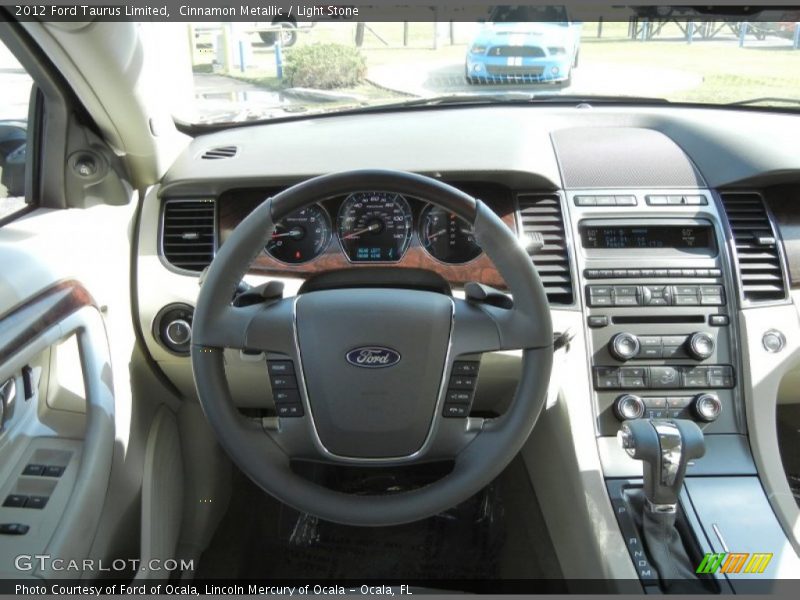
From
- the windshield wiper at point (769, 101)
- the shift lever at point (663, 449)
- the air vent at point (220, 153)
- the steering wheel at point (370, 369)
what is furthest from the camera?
the windshield wiper at point (769, 101)

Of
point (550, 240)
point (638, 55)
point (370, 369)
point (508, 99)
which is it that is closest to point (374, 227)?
point (550, 240)

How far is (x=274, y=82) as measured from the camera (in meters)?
2.48

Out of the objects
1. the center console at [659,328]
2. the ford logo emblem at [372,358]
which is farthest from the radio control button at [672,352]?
the ford logo emblem at [372,358]

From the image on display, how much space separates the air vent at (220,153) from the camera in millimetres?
2438

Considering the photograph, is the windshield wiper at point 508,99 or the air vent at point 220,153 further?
the windshield wiper at point 508,99

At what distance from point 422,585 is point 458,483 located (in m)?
0.86

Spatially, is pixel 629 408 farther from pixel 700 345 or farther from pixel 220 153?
pixel 220 153

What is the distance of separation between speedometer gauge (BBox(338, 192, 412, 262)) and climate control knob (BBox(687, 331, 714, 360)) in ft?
2.90

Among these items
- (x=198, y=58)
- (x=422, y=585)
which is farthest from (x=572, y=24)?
(x=422, y=585)

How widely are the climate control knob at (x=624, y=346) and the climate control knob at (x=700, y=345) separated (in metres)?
0.16

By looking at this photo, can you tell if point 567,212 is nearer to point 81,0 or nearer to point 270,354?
point 270,354

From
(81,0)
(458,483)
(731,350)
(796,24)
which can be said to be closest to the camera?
(458,483)

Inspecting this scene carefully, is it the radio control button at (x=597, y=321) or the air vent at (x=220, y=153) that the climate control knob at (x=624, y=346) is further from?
the air vent at (x=220, y=153)

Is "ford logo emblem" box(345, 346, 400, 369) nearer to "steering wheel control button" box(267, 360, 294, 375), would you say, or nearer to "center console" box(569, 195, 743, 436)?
"steering wheel control button" box(267, 360, 294, 375)
